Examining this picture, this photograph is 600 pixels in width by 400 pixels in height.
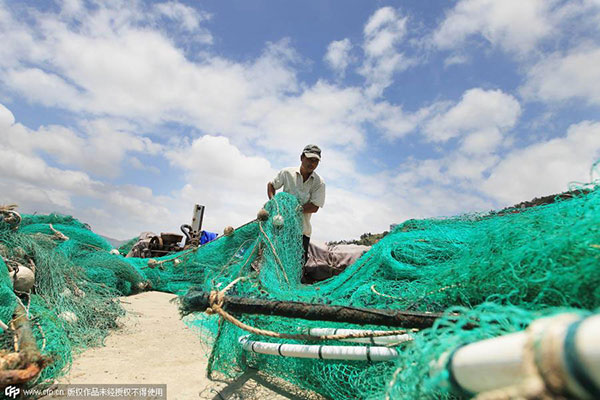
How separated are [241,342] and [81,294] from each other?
2695mm

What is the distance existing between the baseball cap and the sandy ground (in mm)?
2742

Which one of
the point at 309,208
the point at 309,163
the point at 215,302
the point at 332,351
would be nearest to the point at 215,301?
the point at 215,302

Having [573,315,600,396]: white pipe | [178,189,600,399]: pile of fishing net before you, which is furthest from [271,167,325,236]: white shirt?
[573,315,600,396]: white pipe

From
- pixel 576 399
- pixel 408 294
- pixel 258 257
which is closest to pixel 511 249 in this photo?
pixel 408 294

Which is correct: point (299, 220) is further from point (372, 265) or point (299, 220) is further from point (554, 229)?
point (554, 229)

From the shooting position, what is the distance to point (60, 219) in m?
6.84

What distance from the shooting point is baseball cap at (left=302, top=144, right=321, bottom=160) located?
5.00m

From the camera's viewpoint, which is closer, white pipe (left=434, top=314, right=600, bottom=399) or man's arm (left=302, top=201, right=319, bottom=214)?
white pipe (left=434, top=314, right=600, bottom=399)

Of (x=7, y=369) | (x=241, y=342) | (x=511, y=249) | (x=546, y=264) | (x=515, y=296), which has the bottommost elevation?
(x=7, y=369)

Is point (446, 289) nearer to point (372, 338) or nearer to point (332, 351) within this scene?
point (372, 338)

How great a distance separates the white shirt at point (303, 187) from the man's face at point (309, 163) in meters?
0.15

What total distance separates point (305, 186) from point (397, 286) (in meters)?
2.84

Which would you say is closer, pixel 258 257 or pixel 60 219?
pixel 258 257

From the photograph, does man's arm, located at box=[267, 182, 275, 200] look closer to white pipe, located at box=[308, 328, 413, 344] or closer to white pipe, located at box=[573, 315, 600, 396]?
white pipe, located at box=[308, 328, 413, 344]
